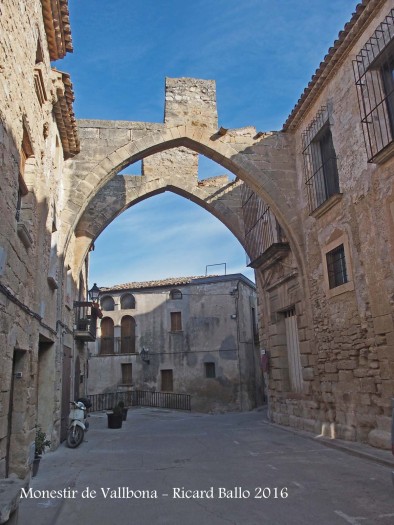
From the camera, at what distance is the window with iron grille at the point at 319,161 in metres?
9.32

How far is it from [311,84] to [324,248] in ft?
11.1

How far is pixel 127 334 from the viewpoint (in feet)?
82.6

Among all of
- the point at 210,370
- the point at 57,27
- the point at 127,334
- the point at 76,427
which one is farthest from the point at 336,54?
the point at 127,334

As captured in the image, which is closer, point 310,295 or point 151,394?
point 310,295

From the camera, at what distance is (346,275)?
8508 mm

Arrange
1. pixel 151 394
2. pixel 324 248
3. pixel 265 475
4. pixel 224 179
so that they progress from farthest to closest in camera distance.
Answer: pixel 151 394
pixel 224 179
pixel 324 248
pixel 265 475

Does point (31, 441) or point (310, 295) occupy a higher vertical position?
point (310, 295)

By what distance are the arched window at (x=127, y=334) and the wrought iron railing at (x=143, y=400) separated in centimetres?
247

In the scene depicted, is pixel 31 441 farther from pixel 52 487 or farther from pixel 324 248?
pixel 324 248

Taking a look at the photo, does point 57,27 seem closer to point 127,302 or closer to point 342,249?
point 342,249

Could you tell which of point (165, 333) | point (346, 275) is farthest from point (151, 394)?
point (346, 275)

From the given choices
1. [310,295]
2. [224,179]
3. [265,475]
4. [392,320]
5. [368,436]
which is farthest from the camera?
[224,179]

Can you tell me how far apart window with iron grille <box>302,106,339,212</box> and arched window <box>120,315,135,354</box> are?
16948mm

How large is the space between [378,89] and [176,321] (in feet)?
60.7
